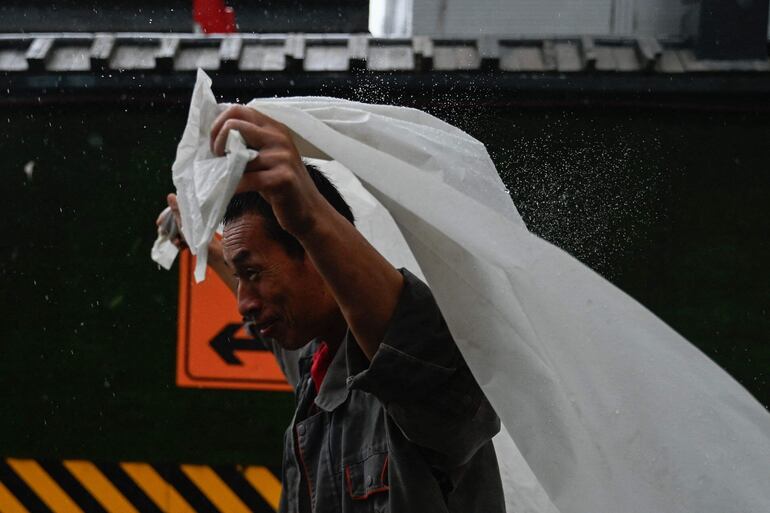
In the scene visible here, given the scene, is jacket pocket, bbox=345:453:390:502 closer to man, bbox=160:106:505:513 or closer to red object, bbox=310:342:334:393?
man, bbox=160:106:505:513

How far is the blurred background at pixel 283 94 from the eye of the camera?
3.04 metres

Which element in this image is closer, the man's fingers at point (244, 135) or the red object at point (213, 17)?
the man's fingers at point (244, 135)

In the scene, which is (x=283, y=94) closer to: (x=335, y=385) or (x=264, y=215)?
(x=264, y=215)

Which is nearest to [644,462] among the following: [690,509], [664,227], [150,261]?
[690,509]

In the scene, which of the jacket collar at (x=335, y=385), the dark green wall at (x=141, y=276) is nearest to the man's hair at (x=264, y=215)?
the jacket collar at (x=335, y=385)

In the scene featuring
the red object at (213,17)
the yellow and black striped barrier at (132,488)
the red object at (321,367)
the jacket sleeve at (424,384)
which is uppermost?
the red object at (213,17)

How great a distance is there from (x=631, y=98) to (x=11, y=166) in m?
2.31

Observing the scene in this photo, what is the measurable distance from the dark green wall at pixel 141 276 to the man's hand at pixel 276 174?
196 centimetres

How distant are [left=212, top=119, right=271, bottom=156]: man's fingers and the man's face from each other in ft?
1.41

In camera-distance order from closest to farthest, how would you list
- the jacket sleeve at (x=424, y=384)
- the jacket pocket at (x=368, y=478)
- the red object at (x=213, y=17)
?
the jacket sleeve at (x=424, y=384) < the jacket pocket at (x=368, y=478) < the red object at (x=213, y=17)

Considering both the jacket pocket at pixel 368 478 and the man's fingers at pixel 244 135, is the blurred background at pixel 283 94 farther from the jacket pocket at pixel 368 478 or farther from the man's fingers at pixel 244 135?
the man's fingers at pixel 244 135

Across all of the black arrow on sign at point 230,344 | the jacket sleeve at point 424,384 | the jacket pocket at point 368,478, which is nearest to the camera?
the jacket sleeve at point 424,384

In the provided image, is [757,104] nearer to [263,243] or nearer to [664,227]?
[664,227]

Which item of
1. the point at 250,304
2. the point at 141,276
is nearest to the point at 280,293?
the point at 250,304
